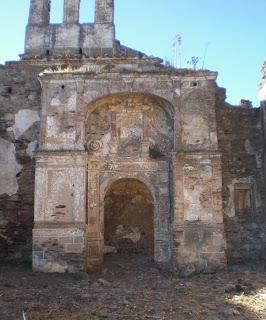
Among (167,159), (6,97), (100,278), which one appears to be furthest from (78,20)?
(100,278)

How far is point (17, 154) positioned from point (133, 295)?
572cm

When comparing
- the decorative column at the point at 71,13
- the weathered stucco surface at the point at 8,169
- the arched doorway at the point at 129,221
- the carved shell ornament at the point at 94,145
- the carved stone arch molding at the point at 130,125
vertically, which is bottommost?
the arched doorway at the point at 129,221

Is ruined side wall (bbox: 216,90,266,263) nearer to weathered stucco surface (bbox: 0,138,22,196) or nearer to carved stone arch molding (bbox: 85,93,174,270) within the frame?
carved stone arch molding (bbox: 85,93,174,270)

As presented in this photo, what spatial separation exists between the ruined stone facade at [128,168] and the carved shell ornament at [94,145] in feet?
0.09

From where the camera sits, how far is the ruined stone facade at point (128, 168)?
32.7ft

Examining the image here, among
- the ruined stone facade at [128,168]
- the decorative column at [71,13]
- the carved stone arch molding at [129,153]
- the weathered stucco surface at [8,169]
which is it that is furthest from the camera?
the decorative column at [71,13]

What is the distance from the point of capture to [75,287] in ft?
27.3

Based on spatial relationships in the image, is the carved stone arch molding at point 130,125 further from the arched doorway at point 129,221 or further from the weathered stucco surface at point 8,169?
the weathered stucco surface at point 8,169

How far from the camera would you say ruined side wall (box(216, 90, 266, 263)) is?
11312 millimetres

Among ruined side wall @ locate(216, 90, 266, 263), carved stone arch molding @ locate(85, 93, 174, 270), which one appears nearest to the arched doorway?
carved stone arch molding @ locate(85, 93, 174, 270)

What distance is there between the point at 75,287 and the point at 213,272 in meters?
3.12

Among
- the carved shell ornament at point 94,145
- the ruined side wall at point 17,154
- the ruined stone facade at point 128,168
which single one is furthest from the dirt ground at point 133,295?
the carved shell ornament at point 94,145

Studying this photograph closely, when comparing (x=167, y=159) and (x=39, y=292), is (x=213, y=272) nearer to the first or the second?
(x=167, y=159)

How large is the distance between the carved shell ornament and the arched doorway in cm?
181
